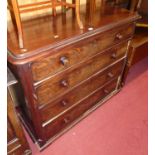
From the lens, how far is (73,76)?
1180 mm

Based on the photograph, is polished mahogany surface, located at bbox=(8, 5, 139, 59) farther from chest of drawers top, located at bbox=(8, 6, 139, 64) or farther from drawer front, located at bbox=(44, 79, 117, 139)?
drawer front, located at bbox=(44, 79, 117, 139)

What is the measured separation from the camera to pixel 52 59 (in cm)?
95

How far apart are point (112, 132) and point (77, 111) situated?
42 cm

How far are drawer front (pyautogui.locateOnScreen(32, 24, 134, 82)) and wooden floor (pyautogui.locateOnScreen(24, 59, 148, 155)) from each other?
773 millimetres

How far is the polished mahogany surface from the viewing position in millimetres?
860

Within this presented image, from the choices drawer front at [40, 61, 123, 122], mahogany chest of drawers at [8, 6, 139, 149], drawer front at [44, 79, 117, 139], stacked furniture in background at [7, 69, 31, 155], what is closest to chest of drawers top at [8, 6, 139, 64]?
mahogany chest of drawers at [8, 6, 139, 149]

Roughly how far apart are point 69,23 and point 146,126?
1.30 metres

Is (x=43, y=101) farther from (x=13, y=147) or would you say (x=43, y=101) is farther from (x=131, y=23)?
(x=131, y=23)

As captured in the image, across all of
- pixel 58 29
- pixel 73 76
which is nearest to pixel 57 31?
pixel 58 29

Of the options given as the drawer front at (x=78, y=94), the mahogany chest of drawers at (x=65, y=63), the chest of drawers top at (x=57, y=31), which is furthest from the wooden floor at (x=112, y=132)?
the chest of drawers top at (x=57, y=31)

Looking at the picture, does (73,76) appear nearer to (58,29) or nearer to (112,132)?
(58,29)

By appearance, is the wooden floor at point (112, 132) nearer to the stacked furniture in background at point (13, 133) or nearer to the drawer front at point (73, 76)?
the stacked furniture in background at point (13, 133)
